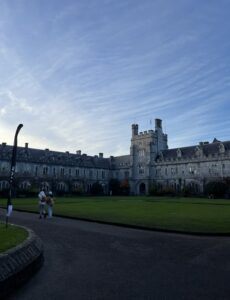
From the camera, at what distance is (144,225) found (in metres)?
16.5

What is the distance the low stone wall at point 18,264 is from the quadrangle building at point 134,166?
→ 62.4 meters

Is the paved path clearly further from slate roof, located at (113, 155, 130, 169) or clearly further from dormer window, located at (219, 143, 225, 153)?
slate roof, located at (113, 155, 130, 169)

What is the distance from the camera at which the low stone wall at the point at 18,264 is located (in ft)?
22.6

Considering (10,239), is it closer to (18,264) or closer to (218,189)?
(18,264)

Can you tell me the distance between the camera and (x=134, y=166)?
8981 centimetres

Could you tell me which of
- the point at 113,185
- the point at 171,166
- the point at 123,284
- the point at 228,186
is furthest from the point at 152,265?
the point at 113,185

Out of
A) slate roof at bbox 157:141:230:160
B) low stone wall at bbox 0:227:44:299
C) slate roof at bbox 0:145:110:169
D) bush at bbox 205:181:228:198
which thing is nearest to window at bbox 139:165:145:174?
slate roof at bbox 157:141:230:160

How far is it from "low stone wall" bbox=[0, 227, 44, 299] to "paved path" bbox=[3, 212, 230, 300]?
7.8 inches

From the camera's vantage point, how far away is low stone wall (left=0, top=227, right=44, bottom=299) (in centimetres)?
688

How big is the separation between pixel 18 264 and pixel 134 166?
82562 millimetres

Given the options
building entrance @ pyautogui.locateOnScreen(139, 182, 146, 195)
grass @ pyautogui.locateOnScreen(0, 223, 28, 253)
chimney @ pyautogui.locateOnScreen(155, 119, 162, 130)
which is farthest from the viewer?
chimney @ pyautogui.locateOnScreen(155, 119, 162, 130)

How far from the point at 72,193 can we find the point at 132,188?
1932 centimetres

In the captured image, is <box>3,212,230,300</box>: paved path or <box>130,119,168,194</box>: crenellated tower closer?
<box>3,212,230,300</box>: paved path

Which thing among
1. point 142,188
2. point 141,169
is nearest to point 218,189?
point 142,188
